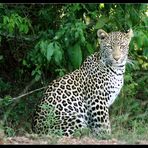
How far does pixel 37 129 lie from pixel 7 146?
2.34 metres

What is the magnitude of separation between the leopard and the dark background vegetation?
0.90ft

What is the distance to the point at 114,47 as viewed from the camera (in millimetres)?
9477

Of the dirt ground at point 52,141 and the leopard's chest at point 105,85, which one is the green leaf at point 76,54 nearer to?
the leopard's chest at point 105,85

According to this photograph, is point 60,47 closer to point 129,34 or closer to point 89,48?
point 89,48

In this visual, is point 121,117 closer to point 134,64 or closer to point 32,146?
point 134,64

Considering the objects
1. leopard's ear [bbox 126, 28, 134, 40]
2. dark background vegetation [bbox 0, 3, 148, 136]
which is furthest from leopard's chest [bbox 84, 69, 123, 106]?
leopard's ear [bbox 126, 28, 134, 40]

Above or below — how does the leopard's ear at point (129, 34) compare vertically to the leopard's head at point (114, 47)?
above

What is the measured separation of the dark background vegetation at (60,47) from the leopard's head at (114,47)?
0.26 metres

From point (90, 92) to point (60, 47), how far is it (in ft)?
3.19

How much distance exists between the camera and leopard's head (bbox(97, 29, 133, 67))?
373 inches

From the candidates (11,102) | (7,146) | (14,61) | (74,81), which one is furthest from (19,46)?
(7,146)

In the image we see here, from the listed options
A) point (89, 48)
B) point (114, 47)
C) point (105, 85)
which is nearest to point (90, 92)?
point (105, 85)

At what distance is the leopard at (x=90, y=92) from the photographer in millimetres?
9133

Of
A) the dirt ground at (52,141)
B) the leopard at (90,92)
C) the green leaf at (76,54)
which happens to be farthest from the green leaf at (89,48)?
the dirt ground at (52,141)
